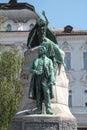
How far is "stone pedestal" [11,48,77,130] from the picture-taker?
29.0ft

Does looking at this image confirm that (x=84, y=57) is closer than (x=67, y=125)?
No

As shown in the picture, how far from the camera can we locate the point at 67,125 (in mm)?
9031

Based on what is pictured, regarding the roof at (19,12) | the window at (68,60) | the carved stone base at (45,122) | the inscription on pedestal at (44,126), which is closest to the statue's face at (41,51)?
the carved stone base at (45,122)

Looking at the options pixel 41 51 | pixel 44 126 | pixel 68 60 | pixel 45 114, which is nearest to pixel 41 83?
pixel 45 114

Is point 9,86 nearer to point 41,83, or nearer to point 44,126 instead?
point 41,83

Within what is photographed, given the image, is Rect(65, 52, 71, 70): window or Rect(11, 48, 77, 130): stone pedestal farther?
Rect(65, 52, 71, 70): window

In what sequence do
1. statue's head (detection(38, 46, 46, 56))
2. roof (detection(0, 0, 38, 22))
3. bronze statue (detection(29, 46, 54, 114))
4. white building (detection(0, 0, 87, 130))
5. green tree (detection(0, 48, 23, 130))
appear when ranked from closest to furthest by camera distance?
1. bronze statue (detection(29, 46, 54, 114))
2. statue's head (detection(38, 46, 46, 56))
3. green tree (detection(0, 48, 23, 130))
4. white building (detection(0, 0, 87, 130))
5. roof (detection(0, 0, 38, 22))

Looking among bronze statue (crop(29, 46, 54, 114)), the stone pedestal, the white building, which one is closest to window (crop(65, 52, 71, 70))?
the white building

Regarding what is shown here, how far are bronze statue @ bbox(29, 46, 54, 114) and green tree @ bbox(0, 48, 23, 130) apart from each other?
8781 millimetres

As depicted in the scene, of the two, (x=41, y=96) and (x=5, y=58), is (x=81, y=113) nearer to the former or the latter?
(x=5, y=58)

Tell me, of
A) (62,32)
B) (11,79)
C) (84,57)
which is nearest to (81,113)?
(84,57)

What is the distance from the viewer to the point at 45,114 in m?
9.04

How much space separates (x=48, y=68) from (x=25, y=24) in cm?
2341

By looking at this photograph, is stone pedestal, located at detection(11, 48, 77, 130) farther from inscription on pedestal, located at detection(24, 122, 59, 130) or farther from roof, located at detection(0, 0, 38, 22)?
roof, located at detection(0, 0, 38, 22)
